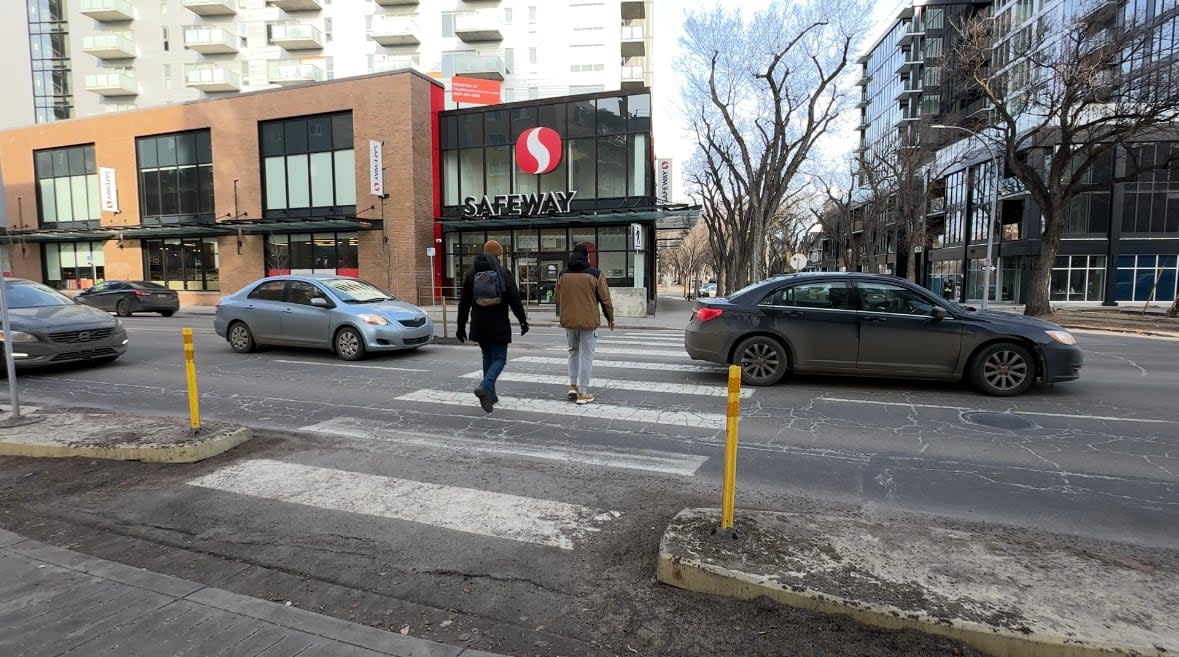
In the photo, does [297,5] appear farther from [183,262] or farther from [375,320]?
[375,320]

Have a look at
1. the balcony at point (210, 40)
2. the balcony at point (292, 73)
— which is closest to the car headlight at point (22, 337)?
the balcony at point (292, 73)

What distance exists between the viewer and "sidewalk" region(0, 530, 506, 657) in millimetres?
2533

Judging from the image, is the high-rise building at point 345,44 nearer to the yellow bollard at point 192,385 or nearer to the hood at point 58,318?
the hood at point 58,318

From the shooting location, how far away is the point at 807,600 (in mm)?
2748

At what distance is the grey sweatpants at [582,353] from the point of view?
7145mm

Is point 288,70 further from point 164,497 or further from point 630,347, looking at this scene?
point 164,497

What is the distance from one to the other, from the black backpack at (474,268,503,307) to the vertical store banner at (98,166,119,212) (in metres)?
34.4

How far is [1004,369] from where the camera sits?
Result: 7.46m

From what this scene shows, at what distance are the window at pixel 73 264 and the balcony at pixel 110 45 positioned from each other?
21742 millimetres

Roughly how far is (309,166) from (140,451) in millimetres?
26091

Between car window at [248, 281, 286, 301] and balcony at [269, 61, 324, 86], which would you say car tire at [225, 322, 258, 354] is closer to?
car window at [248, 281, 286, 301]

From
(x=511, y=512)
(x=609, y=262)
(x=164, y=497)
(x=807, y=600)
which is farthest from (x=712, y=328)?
(x=609, y=262)

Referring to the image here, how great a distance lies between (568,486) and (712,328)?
14.5 feet

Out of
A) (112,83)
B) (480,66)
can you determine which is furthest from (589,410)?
(112,83)
